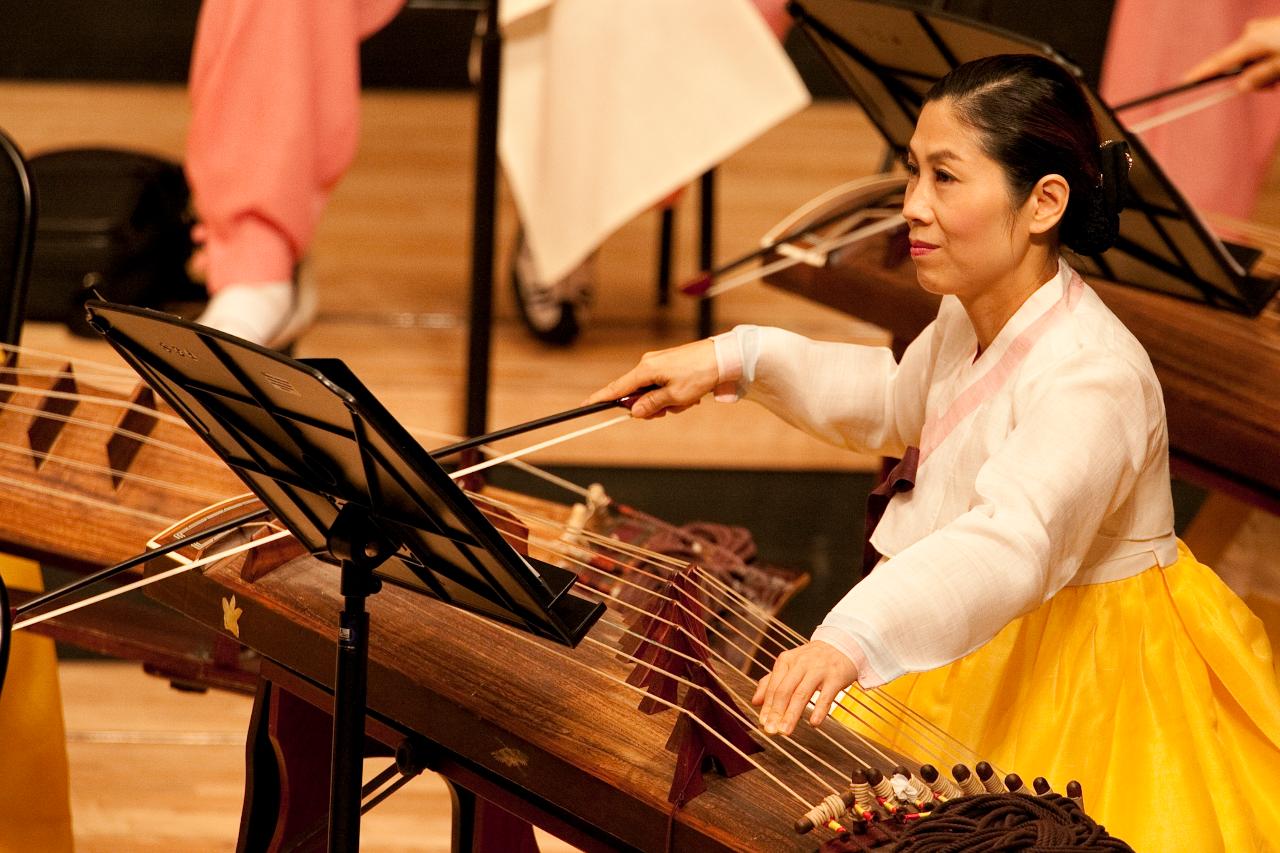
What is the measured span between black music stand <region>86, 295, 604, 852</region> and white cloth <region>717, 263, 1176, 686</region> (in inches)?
10.8

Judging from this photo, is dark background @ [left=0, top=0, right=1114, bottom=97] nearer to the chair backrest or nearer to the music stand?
the music stand

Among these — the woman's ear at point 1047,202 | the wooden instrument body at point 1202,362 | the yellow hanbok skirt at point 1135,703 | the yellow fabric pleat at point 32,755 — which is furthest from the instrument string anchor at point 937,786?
the yellow fabric pleat at point 32,755

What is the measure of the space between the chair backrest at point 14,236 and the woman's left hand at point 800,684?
1214 millimetres

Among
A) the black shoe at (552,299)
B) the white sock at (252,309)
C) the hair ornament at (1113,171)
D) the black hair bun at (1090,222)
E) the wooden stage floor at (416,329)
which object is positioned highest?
the hair ornament at (1113,171)

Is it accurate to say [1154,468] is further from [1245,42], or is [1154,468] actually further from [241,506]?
[1245,42]

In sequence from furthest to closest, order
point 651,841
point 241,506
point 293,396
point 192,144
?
point 192,144, point 241,506, point 651,841, point 293,396

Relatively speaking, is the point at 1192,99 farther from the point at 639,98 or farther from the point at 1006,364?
the point at 1006,364

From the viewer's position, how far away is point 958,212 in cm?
151

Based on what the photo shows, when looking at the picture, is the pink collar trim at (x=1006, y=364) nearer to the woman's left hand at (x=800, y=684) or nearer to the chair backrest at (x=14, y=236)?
the woman's left hand at (x=800, y=684)

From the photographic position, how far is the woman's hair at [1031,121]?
1484 mm

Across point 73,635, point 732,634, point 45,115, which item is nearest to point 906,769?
point 732,634

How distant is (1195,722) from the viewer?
1.56m

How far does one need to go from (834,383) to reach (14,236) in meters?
1.08

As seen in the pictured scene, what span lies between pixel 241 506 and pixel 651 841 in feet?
2.13
